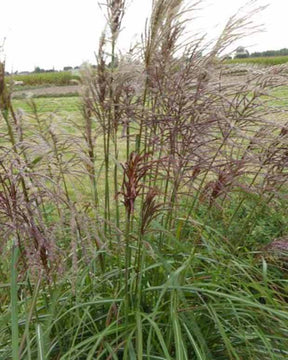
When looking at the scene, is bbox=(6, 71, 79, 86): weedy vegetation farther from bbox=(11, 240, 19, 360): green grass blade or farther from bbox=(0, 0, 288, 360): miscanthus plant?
bbox=(11, 240, 19, 360): green grass blade

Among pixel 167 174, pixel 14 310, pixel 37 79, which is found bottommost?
pixel 14 310

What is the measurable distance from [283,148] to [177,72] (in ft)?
1.60

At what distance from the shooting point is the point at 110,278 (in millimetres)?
1878

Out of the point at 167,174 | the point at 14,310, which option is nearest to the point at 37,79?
the point at 167,174

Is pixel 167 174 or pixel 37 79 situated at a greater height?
pixel 37 79

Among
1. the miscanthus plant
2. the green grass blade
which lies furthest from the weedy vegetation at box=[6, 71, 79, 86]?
the green grass blade

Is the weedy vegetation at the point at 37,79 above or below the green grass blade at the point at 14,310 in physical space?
above

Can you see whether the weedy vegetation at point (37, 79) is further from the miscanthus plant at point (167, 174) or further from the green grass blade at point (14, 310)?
the green grass blade at point (14, 310)

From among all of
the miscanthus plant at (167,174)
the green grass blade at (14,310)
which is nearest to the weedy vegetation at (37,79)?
the miscanthus plant at (167,174)

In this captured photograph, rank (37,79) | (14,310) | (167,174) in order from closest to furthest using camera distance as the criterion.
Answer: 1. (14,310)
2. (167,174)
3. (37,79)

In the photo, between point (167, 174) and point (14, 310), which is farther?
point (167, 174)

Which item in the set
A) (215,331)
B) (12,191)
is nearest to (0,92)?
(12,191)

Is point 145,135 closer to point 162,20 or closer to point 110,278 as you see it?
point 162,20

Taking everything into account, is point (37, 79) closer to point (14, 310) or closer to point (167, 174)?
point (167, 174)
